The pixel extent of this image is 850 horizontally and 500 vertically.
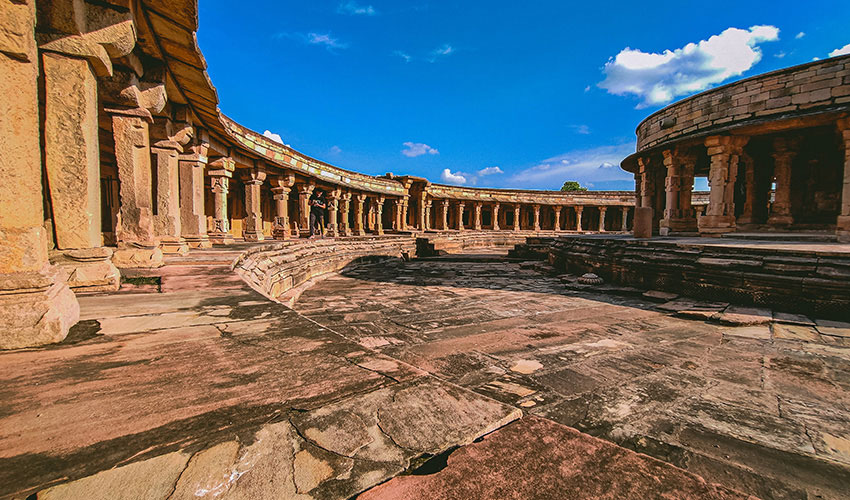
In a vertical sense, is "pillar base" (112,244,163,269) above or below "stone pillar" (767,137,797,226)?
below

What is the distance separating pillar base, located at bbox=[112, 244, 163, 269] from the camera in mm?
4742

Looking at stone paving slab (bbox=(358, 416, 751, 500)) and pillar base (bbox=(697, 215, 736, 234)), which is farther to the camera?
pillar base (bbox=(697, 215, 736, 234))

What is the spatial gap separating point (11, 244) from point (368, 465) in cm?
298

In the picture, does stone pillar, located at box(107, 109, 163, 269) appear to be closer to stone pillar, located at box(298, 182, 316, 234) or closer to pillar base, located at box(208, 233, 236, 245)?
pillar base, located at box(208, 233, 236, 245)

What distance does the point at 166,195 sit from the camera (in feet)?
20.5

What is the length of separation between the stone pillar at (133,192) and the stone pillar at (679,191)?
13905 millimetres

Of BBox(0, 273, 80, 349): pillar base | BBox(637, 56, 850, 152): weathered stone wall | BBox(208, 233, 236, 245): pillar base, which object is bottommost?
BBox(0, 273, 80, 349): pillar base

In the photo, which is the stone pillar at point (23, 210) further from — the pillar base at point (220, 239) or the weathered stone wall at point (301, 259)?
the pillar base at point (220, 239)

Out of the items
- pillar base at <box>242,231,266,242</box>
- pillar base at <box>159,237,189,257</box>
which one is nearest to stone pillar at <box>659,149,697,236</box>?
pillar base at <box>242,231,266,242</box>

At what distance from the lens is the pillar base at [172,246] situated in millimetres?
6086

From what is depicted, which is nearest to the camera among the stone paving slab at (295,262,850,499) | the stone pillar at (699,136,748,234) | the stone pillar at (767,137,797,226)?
the stone paving slab at (295,262,850,499)

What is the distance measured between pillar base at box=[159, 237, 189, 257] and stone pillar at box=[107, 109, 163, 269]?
40.6 inches

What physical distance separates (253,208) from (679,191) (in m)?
14.3

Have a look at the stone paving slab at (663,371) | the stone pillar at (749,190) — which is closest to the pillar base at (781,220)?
the stone pillar at (749,190)
